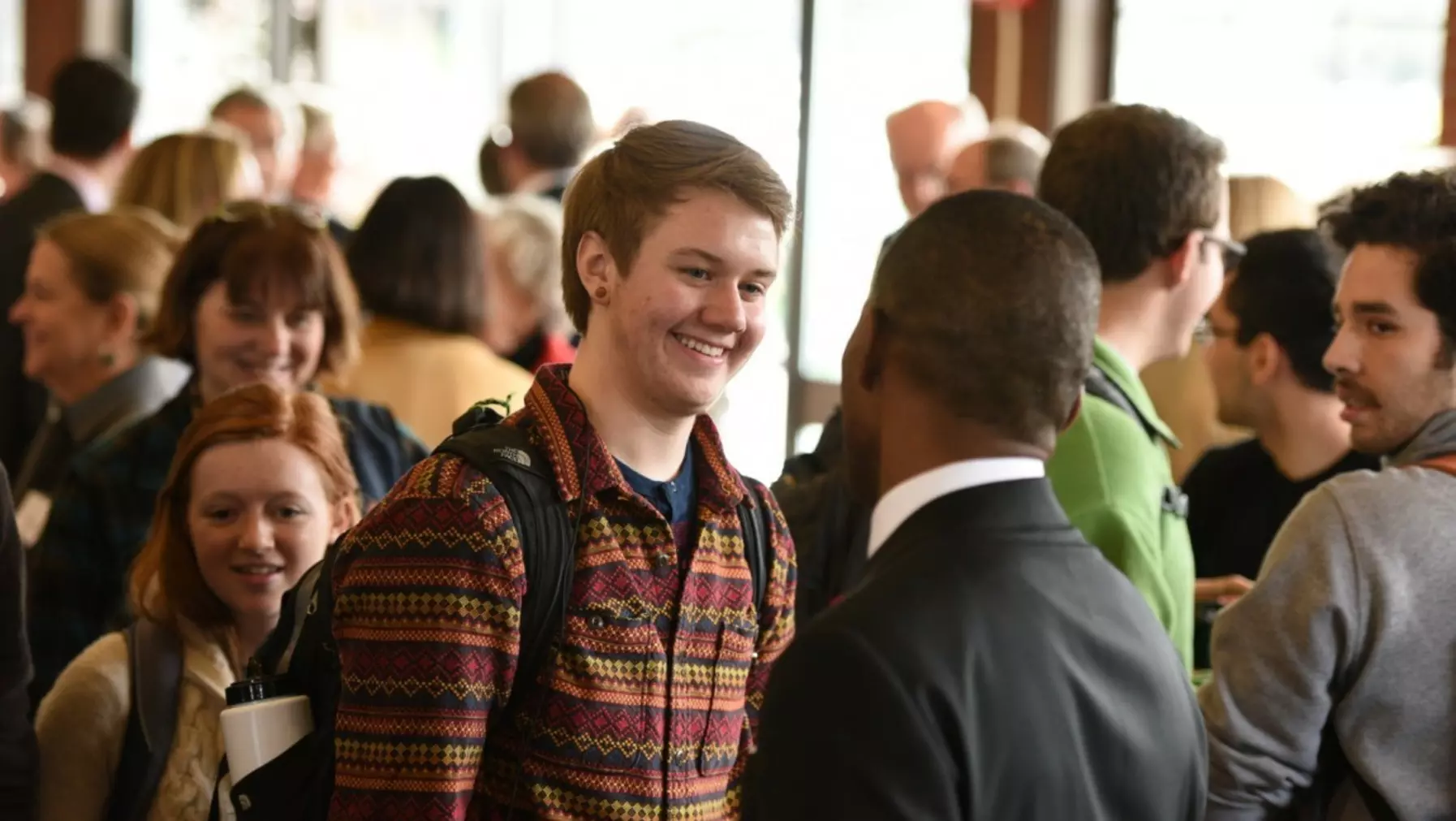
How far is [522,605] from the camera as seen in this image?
1887 mm

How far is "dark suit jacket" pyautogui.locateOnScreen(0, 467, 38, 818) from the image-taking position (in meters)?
2.42

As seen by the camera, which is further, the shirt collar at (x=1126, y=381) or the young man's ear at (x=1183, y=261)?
the young man's ear at (x=1183, y=261)

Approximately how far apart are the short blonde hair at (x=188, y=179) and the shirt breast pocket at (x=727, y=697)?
326 cm

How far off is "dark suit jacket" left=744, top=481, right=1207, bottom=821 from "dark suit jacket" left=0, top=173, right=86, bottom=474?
396cm

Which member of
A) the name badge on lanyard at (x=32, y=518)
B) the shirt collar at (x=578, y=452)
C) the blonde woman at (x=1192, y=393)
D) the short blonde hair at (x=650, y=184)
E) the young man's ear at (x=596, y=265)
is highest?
the short blonde hair at (x=650, y=184)

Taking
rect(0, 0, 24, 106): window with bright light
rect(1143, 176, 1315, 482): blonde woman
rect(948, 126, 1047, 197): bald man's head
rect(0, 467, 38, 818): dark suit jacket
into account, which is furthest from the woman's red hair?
rect(0, 0, 24, 106): window with bright light

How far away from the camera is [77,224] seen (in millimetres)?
4031

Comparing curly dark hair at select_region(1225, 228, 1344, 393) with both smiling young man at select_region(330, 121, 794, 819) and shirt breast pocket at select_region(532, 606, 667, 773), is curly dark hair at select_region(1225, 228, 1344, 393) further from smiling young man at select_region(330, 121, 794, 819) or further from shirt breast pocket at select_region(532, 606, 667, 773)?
shirt breast pocket at select_region(532, 606, 667, 773)

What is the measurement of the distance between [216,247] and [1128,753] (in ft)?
7.49

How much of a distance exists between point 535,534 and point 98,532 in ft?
5.01

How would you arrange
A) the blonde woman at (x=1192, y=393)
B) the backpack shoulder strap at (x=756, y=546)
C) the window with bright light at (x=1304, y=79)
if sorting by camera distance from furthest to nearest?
the window with bright light at (x=1304, y=79) → the blonde woman at (x=1192, y=393) → the backpack shoulder strap at (x=756, y=546)

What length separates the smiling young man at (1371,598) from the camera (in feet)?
7.61

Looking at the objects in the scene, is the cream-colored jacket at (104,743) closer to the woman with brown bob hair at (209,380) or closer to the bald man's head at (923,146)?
the woman with brown bob hair at (209,380)

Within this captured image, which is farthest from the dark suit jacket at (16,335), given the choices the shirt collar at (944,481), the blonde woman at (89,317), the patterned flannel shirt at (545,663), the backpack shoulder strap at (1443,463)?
the shirt collar at (944,481)
